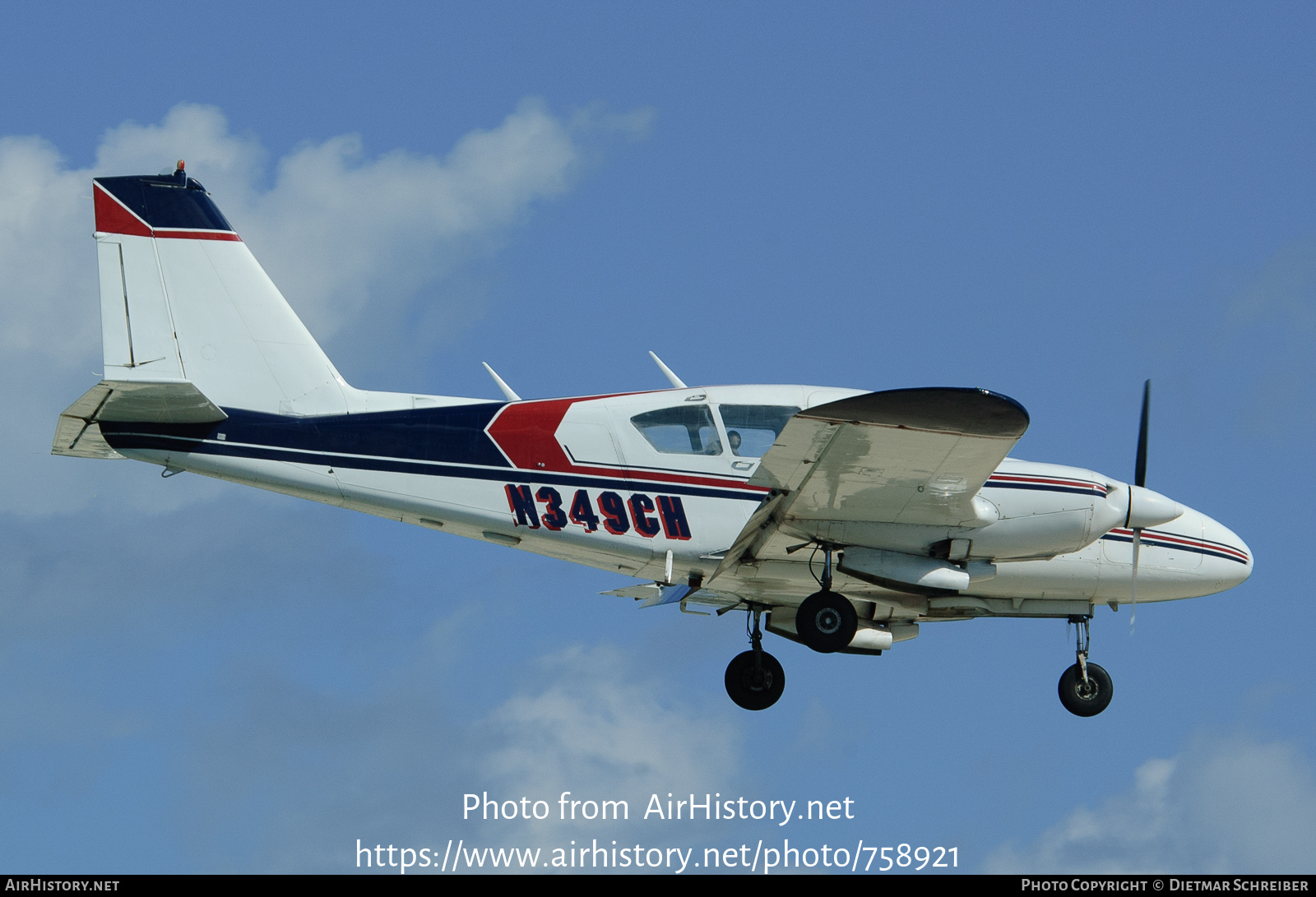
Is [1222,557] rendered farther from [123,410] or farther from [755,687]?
[123,410]

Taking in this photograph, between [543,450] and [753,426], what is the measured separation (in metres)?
2.33

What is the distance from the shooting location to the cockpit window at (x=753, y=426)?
1648 centimetres

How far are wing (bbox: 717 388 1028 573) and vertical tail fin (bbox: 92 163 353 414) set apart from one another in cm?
514

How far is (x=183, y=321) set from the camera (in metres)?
17.4

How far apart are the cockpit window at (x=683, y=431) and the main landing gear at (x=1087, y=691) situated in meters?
5.19

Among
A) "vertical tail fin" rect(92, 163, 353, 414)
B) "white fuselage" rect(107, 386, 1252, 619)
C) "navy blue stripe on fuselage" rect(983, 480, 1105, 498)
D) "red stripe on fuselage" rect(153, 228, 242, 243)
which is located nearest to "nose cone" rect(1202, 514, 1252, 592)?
"white fuselage" rect(107, 386, 1252, 619)

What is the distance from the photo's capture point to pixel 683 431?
54.8 feet

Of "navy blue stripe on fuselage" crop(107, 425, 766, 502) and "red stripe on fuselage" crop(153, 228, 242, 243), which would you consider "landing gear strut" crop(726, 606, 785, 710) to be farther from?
"red stripe on fuselage" crop(153, 228, 242, 243)

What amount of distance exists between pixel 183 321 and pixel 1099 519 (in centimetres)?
1050

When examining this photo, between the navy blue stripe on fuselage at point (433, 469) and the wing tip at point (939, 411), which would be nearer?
the wing tip at point (939, 411)

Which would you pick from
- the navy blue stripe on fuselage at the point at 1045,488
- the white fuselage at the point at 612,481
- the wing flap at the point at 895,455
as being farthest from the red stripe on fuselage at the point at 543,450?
the navy blue stripe on fuselage at the point at 1045,488

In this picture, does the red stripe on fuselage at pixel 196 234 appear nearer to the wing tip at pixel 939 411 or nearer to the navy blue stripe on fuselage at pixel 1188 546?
the wing tip at pixel 939 411
